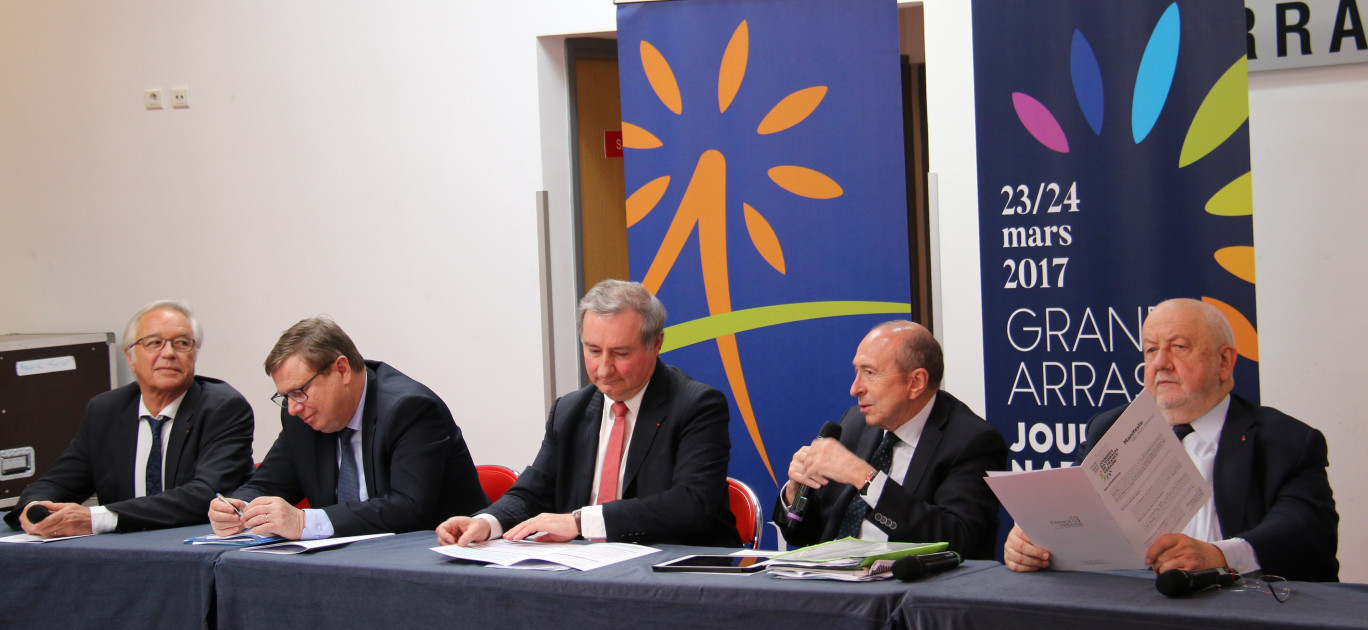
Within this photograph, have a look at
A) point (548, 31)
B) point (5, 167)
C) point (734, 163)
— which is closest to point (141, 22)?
point (5, 167)

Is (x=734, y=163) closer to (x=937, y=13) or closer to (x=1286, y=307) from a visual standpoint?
(x=937, y=13)

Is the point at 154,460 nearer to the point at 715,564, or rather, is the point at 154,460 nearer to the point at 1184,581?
the point at 715,564

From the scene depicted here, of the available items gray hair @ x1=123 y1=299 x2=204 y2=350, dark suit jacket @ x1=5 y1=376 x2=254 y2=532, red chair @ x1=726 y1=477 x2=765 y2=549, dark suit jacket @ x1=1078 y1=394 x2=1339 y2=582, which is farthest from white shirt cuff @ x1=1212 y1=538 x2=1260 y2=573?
gray hair @ x1=123 y1=299 x2=204 y2=350

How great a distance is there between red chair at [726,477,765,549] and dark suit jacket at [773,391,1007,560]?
0.34ft

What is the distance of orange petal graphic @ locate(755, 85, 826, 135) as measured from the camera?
390cm

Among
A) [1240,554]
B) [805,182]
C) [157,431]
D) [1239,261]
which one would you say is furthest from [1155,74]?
[157,431]

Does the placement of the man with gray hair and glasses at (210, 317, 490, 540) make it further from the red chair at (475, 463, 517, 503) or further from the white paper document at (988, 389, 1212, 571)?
the white paper document at (988, 389, 1212, 571)

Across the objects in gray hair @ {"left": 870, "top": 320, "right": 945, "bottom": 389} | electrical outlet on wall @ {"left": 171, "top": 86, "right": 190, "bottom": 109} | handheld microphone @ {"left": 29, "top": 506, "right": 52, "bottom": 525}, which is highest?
electrical outlet on wall @ {"left": 171, "top": 86, "right": 190, "bottom": 109}

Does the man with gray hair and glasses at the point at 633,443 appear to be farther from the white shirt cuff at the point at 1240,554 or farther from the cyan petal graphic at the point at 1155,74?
the cyan petal graphic at the point at 1155,74

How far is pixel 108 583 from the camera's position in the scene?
259 cm

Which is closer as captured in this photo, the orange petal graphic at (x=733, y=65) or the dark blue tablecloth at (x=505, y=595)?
the dark blue tablecloth at (x=505, y=595)

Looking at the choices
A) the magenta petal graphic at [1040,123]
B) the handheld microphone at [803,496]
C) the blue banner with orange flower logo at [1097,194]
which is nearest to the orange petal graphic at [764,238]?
the blue banner with orange flower logo at [1097,194]

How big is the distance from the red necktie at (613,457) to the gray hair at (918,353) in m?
0.72

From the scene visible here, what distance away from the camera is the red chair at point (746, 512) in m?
2.96
